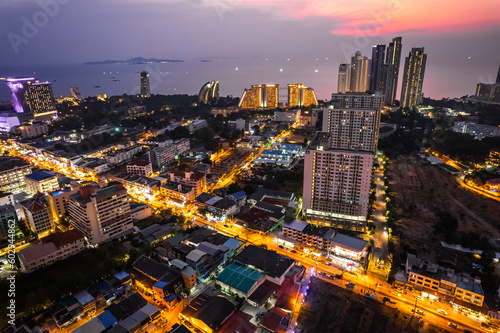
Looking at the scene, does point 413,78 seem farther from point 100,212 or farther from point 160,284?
point 160,284

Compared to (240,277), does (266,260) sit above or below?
above

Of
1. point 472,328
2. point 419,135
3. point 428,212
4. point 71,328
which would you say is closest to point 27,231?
point 71,328

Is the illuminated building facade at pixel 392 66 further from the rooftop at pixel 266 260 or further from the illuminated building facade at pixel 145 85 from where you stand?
the illuminated building facade at pixel 145 85

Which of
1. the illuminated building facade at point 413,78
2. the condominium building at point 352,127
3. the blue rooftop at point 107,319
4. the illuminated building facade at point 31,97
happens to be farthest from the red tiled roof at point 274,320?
the illuminated building facade at point 413,78

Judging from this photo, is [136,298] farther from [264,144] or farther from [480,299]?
[264,144]

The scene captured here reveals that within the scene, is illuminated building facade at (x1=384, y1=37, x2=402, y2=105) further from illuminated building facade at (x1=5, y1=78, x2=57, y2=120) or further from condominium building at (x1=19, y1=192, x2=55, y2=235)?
illuminated building facade at (x1=5, y1=78, x2=57, y2=120)

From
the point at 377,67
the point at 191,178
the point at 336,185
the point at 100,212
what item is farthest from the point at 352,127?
the point at 377,67

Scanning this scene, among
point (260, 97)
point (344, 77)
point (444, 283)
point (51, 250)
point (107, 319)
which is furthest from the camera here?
point (260, 97)

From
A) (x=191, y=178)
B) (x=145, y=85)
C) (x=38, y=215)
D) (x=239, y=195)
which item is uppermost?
(x=145, y=85)
